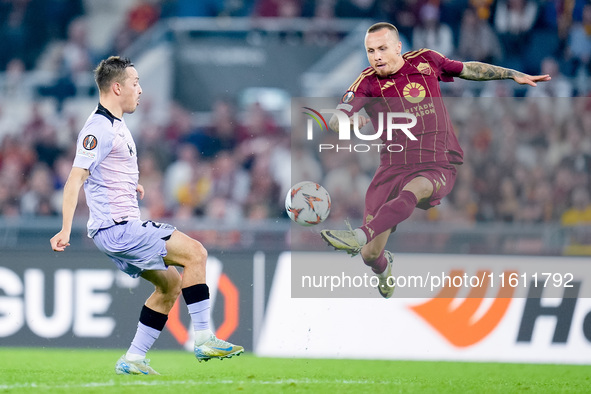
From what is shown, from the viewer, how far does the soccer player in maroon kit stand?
7.82 m

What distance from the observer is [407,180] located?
8.07 metres

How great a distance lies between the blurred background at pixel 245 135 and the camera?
10672 millimetres

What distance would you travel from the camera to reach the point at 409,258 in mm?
10609

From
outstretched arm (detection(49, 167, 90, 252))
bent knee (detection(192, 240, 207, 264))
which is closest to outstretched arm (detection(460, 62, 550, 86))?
bent knee (detection(192, 240, 207, 264))

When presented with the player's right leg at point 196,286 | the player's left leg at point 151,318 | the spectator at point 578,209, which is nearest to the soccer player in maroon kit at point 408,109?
the player's right leg at point 196,286

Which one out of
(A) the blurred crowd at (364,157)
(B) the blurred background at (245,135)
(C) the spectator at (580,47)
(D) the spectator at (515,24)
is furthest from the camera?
(D) the spectator at (515,24)

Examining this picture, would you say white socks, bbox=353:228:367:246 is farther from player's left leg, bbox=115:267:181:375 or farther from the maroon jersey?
player's left leg, bbox=115:267:181:375

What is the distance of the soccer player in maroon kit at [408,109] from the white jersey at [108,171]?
1659mm

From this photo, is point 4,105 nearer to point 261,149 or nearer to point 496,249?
point 261,149

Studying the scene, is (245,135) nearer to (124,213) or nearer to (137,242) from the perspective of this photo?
(124,213)

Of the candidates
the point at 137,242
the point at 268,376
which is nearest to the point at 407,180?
the point at 268,376

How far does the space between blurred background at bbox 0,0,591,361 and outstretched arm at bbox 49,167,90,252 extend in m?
3.98

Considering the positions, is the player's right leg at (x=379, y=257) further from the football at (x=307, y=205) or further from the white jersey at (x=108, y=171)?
the white jersey at (x=108, y=171)

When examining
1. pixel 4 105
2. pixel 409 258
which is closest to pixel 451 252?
pixel 409 258
